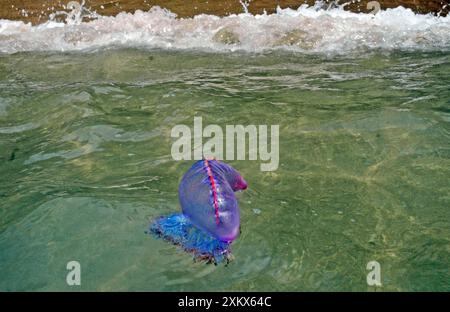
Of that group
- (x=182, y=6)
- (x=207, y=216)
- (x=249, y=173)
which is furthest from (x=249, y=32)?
(x=207, y=216)

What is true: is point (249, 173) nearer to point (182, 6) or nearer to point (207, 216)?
point (207, 216)

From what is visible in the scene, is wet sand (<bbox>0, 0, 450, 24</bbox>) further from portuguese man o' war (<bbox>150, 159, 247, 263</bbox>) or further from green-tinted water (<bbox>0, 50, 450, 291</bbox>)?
portuguese man o' war (<bbox>150, 159, 247, 263</bbox>)

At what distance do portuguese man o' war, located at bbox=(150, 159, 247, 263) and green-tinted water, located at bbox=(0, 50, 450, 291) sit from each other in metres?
0.17

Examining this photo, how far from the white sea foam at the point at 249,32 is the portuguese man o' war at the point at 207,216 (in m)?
4.62

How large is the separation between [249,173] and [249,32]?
4123mm

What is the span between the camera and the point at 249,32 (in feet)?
26.0

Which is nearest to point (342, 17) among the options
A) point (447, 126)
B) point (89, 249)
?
point (447, 126)

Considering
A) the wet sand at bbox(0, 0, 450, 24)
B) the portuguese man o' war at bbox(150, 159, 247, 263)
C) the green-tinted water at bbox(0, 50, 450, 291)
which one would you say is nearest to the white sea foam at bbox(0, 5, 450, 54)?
the wet sand at bbox(0, 0, 450, 24)

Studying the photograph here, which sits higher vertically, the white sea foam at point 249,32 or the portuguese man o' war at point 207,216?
the white sea foam at point 249,32

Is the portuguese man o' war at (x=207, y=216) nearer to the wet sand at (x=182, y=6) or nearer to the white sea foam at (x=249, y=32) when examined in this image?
the white sea foam at (x=249, y=32)

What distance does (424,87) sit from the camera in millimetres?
5641

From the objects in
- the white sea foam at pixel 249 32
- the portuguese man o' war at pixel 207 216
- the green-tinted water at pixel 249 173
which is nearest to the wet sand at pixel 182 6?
the white sea foam at pixel 249 32

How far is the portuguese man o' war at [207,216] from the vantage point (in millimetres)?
2869

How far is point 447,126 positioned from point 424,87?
3.19 feet
